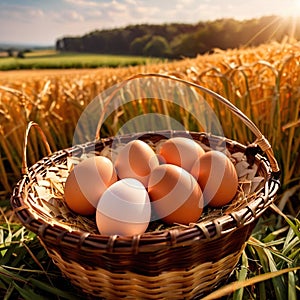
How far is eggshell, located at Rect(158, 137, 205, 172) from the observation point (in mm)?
1259

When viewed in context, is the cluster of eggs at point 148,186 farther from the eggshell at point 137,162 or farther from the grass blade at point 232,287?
the grass blade at point 232,287

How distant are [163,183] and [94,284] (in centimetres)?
31

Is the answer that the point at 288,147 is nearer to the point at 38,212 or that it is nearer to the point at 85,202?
the point at 85,202

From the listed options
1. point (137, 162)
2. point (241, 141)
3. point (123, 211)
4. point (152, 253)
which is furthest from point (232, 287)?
point (241, 141)

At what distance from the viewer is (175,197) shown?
1.05 metres

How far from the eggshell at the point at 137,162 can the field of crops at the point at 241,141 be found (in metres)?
0.37

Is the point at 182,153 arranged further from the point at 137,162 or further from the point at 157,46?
the point at 157,46

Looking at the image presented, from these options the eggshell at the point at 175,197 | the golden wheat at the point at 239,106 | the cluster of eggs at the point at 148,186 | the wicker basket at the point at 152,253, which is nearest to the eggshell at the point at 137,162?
the cluster of eggs at the point at 148,186

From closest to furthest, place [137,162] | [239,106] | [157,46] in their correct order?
[137,162]
[239,106]
[157,46]

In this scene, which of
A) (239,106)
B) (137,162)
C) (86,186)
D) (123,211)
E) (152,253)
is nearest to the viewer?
(152,253)

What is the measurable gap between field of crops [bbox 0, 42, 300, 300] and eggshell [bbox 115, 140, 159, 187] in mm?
368

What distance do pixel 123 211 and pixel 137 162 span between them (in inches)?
11.6

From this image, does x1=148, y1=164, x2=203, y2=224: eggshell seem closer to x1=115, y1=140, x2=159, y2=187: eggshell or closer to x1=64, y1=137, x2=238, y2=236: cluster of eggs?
x1=64, y1=137, x2=238, y2=236: cluster of eggs

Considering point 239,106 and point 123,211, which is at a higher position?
point 239,106
